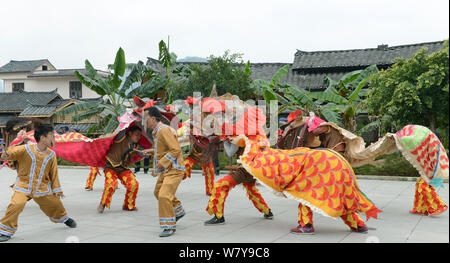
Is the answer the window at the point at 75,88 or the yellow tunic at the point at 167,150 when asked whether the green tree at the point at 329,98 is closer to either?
the yellow tunic at the point at 167,150

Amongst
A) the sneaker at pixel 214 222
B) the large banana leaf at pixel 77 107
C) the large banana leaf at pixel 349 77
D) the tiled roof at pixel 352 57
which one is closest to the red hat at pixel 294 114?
the sneaker at pixel 214 222

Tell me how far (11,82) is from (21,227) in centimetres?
3245

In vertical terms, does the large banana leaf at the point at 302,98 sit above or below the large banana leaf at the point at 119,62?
below

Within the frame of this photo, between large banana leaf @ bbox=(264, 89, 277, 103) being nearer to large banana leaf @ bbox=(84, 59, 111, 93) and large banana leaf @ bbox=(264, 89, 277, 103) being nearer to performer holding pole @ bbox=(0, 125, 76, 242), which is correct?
large banana leaf @ bbox=(84, 59, 111, 93)

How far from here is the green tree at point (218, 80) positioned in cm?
1270

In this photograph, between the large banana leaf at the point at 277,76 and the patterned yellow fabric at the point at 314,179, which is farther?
the large banana leaf at the point at 277,76

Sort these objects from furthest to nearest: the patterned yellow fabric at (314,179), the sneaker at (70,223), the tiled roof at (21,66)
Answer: the tiled roof at (21,66)
the sneaker at (70,223)
the patterned yellow fabric at (314,179)

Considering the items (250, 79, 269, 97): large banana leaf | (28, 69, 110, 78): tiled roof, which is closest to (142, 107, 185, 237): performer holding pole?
(250, 79, 269, 97): large banana leaf

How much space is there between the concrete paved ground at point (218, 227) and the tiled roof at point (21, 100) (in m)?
18.0

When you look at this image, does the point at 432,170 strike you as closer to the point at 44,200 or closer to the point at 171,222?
the point at 171,222

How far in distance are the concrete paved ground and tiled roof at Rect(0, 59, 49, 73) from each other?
29.1m

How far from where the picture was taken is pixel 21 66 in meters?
34.4

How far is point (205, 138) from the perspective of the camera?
20.4 ft

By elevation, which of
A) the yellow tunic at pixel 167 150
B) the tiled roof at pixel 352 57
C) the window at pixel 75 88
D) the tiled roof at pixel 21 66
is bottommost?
the yellow tunic at pixel 167 150
